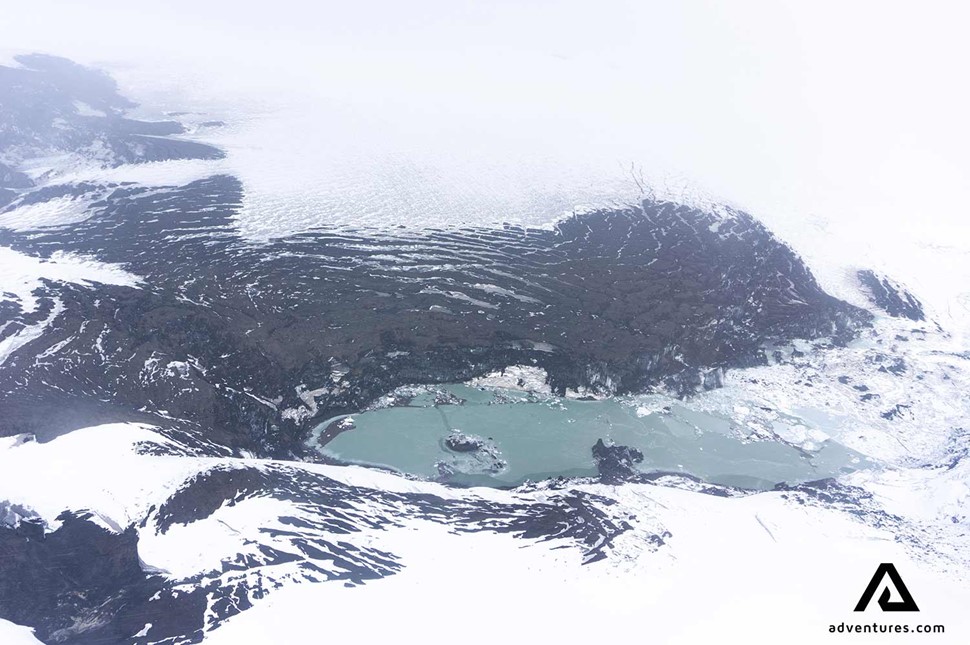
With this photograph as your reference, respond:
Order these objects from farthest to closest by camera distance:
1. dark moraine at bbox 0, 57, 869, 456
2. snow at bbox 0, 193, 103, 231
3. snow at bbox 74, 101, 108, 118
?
snow at bbox 74, 101, 108, 118, snow at bbox 0, 193, 103, 231, dark moraine at bbox 0, 57, 869, 456

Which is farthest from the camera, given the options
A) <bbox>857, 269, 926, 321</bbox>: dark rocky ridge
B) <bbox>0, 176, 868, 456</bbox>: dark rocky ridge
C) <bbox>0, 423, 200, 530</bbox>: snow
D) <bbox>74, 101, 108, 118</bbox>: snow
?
<bbox>74, 101, 108, 118</bbox>: snow

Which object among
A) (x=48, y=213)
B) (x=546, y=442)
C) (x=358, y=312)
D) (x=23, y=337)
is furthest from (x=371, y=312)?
(x=48, y=213)

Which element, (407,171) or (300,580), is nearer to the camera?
(300,580)

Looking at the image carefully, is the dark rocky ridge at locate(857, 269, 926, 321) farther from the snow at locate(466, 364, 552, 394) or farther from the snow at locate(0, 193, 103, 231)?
the snow at locate(0, 193, 103, 231)

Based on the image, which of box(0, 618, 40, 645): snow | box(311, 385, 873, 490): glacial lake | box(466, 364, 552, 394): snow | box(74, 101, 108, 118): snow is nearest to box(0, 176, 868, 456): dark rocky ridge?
box(466, 364, 552, 394): snow

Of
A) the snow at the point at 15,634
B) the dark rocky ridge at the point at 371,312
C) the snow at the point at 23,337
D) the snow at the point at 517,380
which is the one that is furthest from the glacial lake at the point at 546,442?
the snow at the point at 23,337

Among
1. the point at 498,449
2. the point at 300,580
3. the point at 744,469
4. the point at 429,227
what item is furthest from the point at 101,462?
the point at 744,469

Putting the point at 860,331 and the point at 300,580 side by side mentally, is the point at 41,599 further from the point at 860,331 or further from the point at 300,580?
the point at 860,331

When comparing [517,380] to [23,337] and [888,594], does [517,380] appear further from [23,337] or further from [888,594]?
[23,337]
